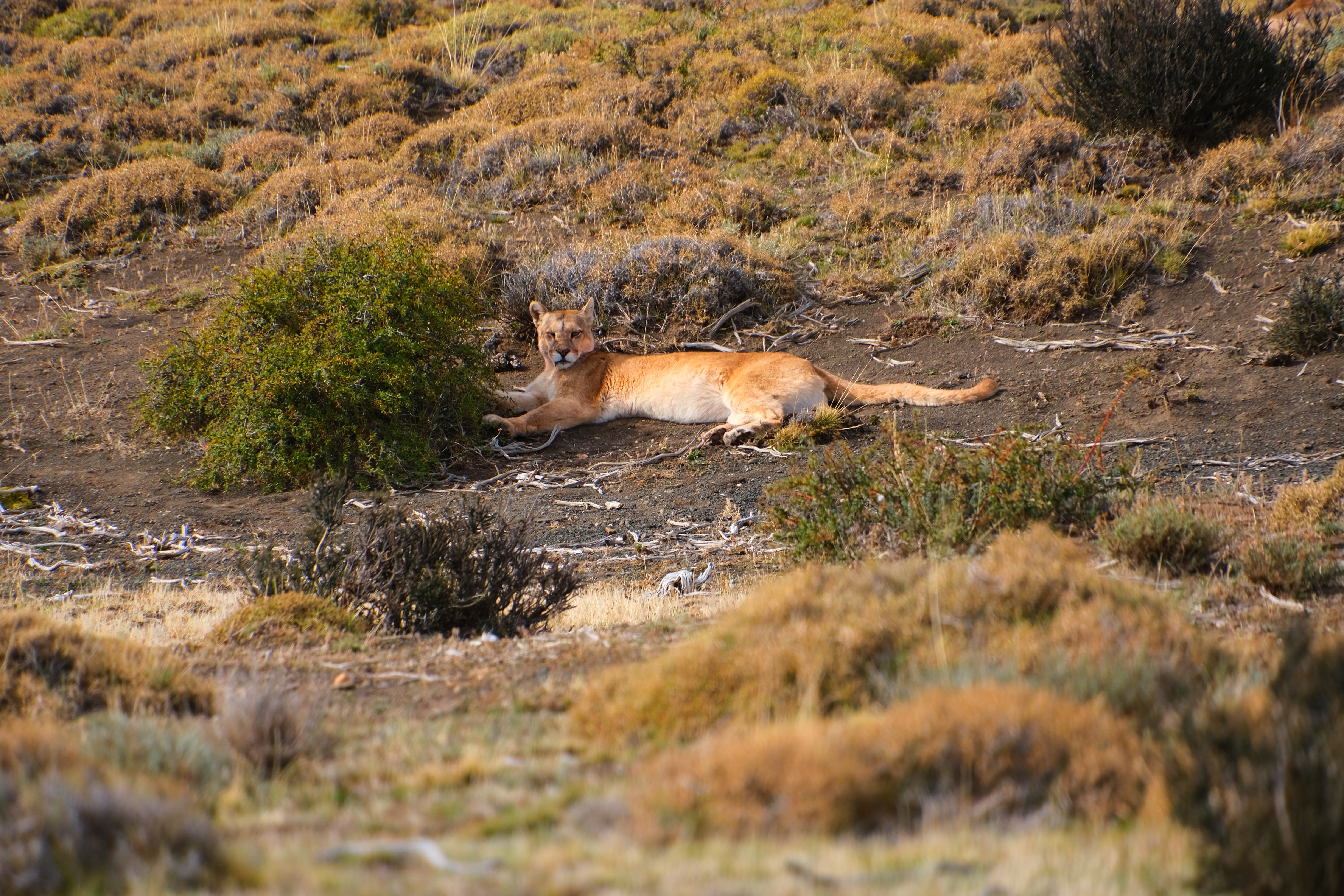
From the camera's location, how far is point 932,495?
5.39 m

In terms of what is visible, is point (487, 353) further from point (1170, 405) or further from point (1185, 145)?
point (1185, 145)

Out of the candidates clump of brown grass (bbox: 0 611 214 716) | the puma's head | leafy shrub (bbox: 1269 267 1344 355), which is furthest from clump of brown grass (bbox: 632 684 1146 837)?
leafy shrub (bbox: 1269 267 1344 355)

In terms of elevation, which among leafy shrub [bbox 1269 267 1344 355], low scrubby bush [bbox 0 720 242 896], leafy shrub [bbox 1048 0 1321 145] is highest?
leafy shrub [bbox 1048 0 1321 145]

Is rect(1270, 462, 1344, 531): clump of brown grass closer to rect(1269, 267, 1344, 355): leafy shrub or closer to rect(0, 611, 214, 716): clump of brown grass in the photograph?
A: rect(1269, 267, 1344, 355): leafy shrub

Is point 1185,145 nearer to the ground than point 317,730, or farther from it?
farther from it

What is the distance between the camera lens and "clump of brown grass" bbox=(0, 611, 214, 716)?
11.0 ft

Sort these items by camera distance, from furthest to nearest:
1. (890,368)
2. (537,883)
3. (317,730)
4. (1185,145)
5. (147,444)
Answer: (1185,145), (890,368), (147,444), (317,730), (537,883)

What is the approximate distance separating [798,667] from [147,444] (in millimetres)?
8677

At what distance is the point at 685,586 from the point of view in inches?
233

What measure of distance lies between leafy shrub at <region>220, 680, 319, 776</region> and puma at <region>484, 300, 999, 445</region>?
651cm

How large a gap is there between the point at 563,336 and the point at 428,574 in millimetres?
5283

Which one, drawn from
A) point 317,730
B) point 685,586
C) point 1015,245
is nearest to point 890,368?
point 1015,245

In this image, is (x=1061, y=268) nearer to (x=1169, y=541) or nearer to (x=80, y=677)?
(x=1169, y=541)

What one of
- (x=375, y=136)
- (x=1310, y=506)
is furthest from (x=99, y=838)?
(x=375, y=136)
